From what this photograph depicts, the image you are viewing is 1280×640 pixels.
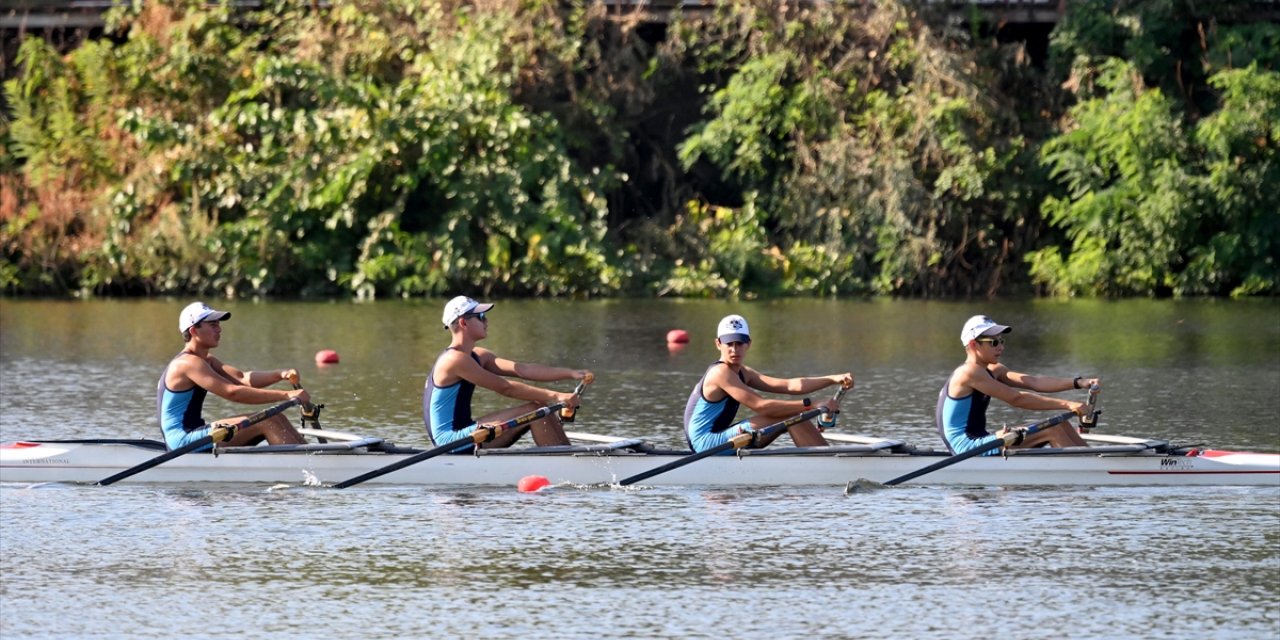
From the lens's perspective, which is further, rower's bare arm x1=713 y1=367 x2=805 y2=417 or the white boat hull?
rower's bare arm x1=713 y1=367 x2=805 y2=417

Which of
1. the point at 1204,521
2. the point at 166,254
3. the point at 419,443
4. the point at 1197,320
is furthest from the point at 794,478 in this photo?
the point at 166,254

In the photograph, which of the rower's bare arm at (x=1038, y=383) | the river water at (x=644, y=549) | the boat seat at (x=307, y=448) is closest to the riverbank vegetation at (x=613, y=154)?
the river water at (x=644, y=549)

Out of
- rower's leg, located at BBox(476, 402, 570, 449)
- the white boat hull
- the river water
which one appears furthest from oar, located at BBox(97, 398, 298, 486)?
rower's leg, located at BBox(476, 402, 570, 449)

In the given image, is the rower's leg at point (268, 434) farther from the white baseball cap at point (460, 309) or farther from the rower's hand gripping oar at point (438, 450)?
the white baseball cap at point (460, 309)

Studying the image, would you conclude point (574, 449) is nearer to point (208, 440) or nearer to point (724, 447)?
point (724, 447)

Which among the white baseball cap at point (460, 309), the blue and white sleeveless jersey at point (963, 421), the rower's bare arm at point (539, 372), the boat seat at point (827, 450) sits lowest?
the boat seat at point (827, 450)

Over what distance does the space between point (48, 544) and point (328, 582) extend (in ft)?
8.00

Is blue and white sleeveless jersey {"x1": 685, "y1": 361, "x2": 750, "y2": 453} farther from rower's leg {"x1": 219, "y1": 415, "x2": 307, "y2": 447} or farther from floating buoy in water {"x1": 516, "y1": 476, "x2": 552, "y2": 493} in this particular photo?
rower's leg {"x1": 219, "y1": 415, "x2": 307, "y2": 447}

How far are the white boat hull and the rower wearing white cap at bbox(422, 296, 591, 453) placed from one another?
39 centimetres

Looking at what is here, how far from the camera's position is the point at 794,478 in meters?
15.6

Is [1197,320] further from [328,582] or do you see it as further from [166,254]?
[328,582]

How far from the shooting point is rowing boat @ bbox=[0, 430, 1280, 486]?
607 inches

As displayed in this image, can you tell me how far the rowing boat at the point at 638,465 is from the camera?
15.4 metres

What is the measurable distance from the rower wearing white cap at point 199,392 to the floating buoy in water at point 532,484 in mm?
1824
